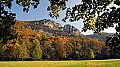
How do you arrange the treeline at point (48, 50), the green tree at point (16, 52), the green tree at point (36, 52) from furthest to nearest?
1. the green tree at point (36, 52)
2. the treeline at point (48, 50)
3. the green tree at point (16, 52)

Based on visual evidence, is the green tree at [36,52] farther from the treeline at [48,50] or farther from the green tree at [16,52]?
the green tree at [16,52]

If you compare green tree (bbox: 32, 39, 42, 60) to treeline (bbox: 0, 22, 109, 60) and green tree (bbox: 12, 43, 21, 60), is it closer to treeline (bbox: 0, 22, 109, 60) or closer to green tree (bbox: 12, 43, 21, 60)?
treeline (bbox: 0, 22, 109, 60)

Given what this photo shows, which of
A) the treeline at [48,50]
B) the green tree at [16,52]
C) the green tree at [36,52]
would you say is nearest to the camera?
the green tree at [16,52]

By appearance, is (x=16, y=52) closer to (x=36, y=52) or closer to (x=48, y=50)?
(x=36, y=52)

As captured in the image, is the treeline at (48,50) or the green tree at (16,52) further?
the treeline at (48,50)

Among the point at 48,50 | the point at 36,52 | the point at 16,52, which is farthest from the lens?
the point at 48,50

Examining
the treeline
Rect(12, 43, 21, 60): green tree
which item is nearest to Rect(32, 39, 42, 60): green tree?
the treeline

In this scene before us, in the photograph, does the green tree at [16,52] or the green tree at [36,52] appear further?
the green tree at [36,52]

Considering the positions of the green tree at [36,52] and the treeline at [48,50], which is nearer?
the treeline at [48,50]

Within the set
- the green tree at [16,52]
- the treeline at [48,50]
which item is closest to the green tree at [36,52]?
the treeline at [48,50]

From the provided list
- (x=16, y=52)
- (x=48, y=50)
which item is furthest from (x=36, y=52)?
(x=48, y=50)

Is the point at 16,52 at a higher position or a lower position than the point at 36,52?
higher

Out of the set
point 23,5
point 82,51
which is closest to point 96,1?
point 23,5

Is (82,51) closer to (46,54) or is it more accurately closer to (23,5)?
(46,54)
